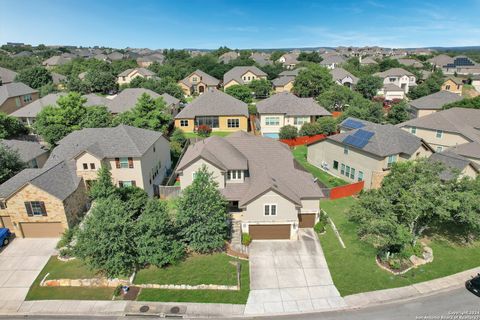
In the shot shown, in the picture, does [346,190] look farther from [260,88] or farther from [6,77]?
[6,77]

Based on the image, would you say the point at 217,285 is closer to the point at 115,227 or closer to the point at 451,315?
the point at 115,227

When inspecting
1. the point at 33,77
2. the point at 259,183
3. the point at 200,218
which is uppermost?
the point at 33,77

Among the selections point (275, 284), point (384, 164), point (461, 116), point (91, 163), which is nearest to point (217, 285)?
point (275, 284)

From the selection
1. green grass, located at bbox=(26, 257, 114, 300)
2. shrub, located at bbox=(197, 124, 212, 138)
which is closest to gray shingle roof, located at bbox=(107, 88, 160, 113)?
shrub, located at bbox=(197, 124, 212, 138)

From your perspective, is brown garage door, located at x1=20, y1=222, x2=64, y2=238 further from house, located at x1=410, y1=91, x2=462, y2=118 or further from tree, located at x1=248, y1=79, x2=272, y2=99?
house, located at x1=410, y1=91, x2=462, y2=118

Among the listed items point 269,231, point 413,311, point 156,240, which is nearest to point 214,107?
point 269,231
